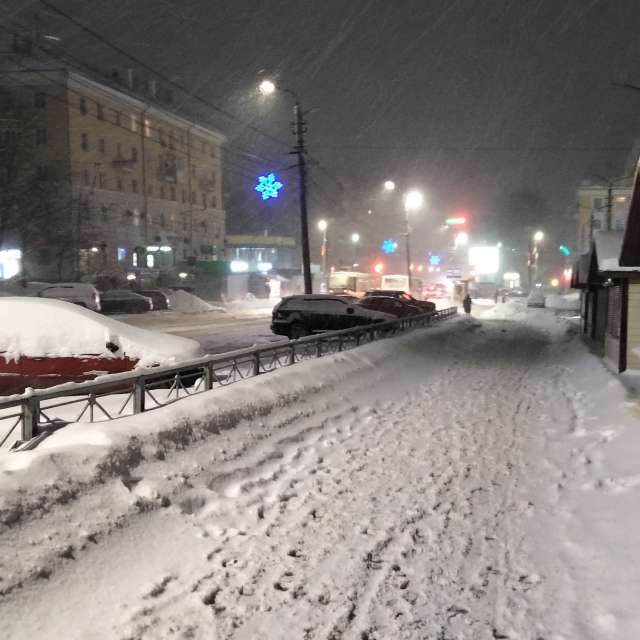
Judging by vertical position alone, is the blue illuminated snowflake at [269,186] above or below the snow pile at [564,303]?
above

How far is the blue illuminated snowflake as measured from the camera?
21891 millimetres

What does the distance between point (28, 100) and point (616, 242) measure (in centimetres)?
4880

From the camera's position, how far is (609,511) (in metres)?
6.54

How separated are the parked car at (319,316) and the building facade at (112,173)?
2478cm

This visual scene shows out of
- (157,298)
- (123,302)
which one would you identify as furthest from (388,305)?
(157,298)

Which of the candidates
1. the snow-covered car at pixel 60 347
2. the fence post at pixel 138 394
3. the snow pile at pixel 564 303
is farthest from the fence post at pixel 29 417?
the snow pile at pixel 564 303

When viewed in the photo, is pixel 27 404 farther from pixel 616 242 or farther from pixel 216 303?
pixel 216 303

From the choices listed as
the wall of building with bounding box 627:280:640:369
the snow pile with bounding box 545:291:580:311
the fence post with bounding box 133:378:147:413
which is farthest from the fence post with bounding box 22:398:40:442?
the snow pile with bounding box 545:291:580:311

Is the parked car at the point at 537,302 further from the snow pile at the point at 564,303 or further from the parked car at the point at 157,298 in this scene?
the parked car at the point at 157,298

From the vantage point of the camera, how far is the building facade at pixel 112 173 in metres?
48.7

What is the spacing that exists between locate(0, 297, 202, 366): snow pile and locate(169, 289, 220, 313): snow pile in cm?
3464

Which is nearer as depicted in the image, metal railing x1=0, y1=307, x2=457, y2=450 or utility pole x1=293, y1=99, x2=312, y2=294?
metal railing x1=0, y1=307, x2=457, y2=450

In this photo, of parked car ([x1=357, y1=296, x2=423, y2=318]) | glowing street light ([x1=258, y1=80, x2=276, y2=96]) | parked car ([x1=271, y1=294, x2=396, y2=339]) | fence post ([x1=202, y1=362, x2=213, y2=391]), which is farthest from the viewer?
parked car ([x1=357, y1=296, x2=423, y2=318])

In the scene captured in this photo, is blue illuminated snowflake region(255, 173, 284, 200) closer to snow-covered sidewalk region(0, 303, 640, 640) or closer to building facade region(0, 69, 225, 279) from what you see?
snow-covered sidewalk region(0, 303, 640, 640)
